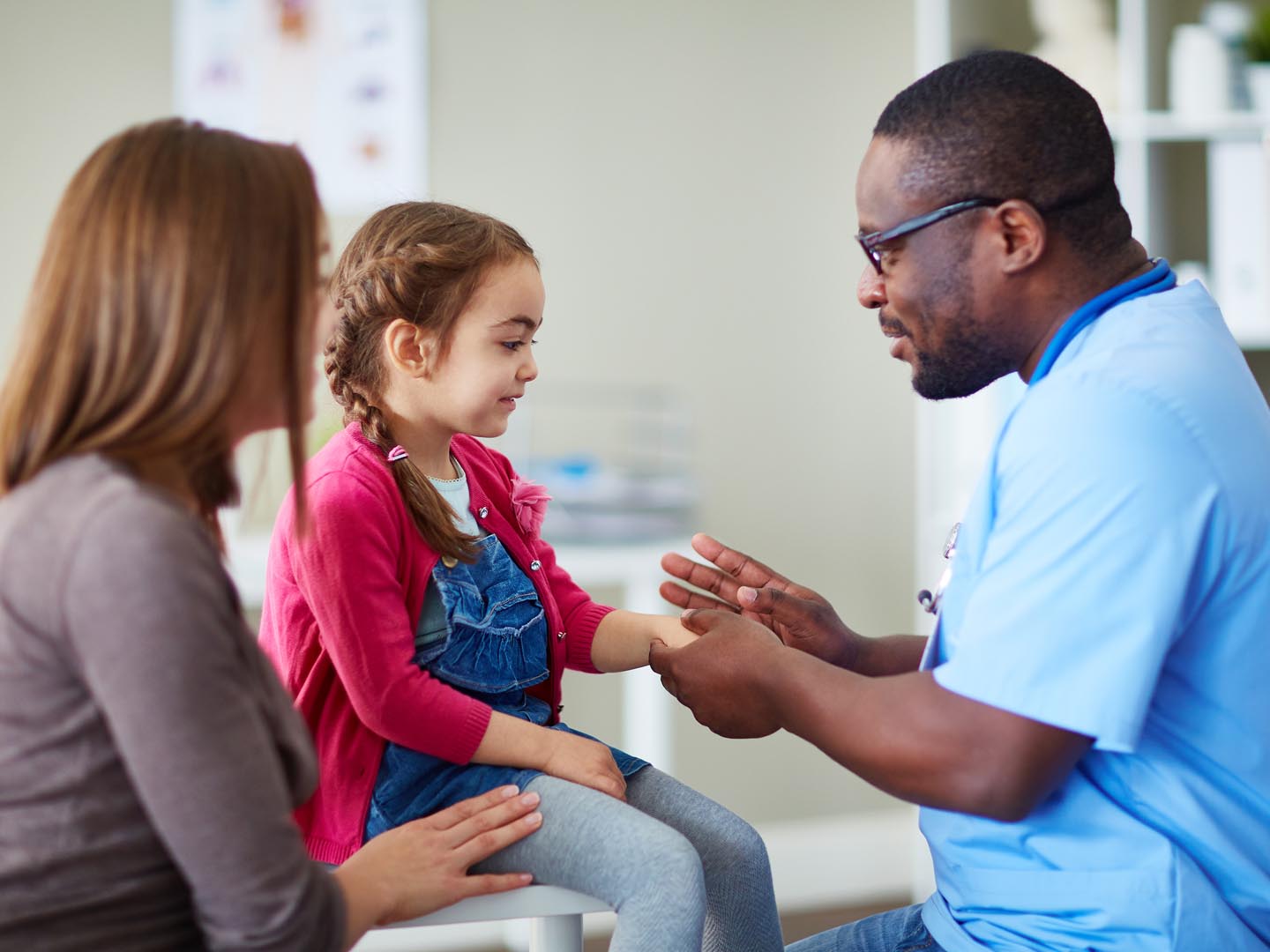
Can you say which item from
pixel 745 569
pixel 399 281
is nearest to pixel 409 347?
pixel 399 281

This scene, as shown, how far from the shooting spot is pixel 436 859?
102 cm

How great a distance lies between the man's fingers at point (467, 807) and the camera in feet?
3.47

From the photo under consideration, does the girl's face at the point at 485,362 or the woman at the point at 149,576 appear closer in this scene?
the woman at the point at 149,576

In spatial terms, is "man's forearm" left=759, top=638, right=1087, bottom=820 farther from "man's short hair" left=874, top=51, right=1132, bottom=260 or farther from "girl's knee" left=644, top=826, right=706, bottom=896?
"man's short hair" left=874, top=51, right=1132, bottom=260

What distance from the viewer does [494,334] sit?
4.34 ft

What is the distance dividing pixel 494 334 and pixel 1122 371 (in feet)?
2.13

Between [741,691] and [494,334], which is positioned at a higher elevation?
[494,334]

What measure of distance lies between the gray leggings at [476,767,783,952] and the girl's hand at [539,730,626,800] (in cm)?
2

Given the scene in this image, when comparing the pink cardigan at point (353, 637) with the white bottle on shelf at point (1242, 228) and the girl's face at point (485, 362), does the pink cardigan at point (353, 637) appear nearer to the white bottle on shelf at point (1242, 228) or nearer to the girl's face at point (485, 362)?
the girl's face at point (485, 362)

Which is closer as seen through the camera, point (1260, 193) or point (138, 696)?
point (138, 696)

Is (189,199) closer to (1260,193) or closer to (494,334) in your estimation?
(494,334)

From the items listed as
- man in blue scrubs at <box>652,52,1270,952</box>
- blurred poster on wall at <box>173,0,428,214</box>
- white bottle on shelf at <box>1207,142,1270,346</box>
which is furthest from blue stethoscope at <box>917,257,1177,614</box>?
blurred poster on wall at <box>173,0,428,214</box>

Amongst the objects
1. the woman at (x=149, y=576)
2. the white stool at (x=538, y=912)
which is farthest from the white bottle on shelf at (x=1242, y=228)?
the woman at (x=149, y=576)

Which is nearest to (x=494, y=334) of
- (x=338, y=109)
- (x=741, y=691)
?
(x=741, y=691)
